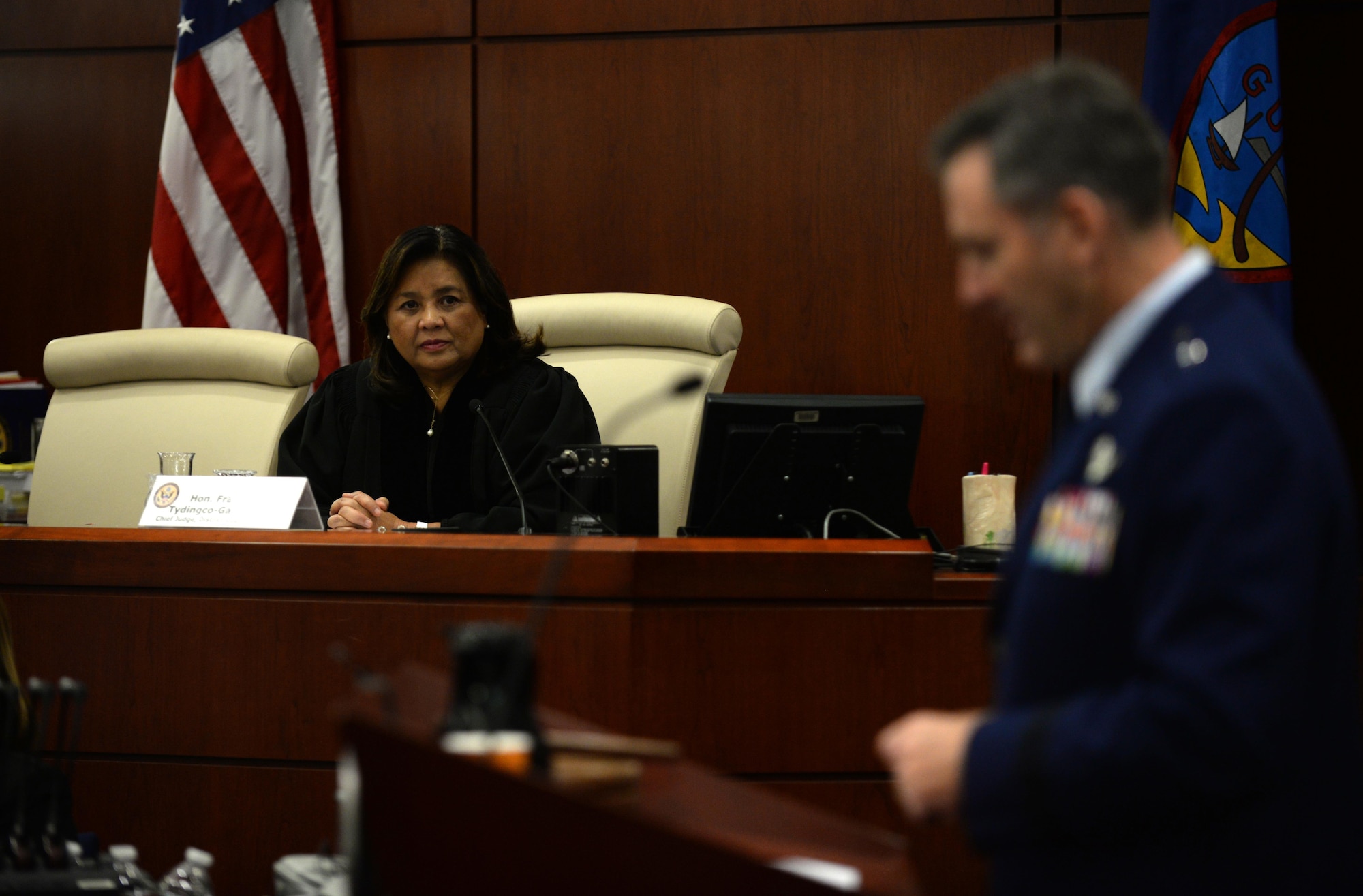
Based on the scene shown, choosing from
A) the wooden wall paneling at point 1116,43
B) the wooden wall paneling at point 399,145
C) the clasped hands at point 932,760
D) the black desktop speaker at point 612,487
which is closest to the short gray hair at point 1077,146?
the clasped hands at point 932,760

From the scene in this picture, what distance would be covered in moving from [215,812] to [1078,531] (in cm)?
154

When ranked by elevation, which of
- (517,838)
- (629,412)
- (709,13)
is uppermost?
(709,13)

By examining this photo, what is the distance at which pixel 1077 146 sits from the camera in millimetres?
895

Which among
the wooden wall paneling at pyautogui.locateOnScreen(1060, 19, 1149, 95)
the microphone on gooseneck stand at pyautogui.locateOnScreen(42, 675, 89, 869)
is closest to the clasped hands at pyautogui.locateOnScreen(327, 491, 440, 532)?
the microphone on gooseneck stand at pyautogui.locateOnScreen(42, 675, 89, 869)

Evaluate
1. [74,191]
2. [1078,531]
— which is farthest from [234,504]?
[74,191]

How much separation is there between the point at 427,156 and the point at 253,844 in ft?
8.27

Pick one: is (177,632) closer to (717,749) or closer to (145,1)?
(717,749)

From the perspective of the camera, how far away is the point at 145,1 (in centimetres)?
416

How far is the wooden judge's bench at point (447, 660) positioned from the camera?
1.94 metres

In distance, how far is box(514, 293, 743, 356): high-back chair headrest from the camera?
3.11 m

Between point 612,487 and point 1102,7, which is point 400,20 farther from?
point 612,487

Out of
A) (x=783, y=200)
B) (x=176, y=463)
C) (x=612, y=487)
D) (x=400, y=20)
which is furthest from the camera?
(x=400, y=20)

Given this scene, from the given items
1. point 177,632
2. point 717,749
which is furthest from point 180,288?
point 717,749

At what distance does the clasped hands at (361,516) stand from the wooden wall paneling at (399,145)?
4.89 feet
